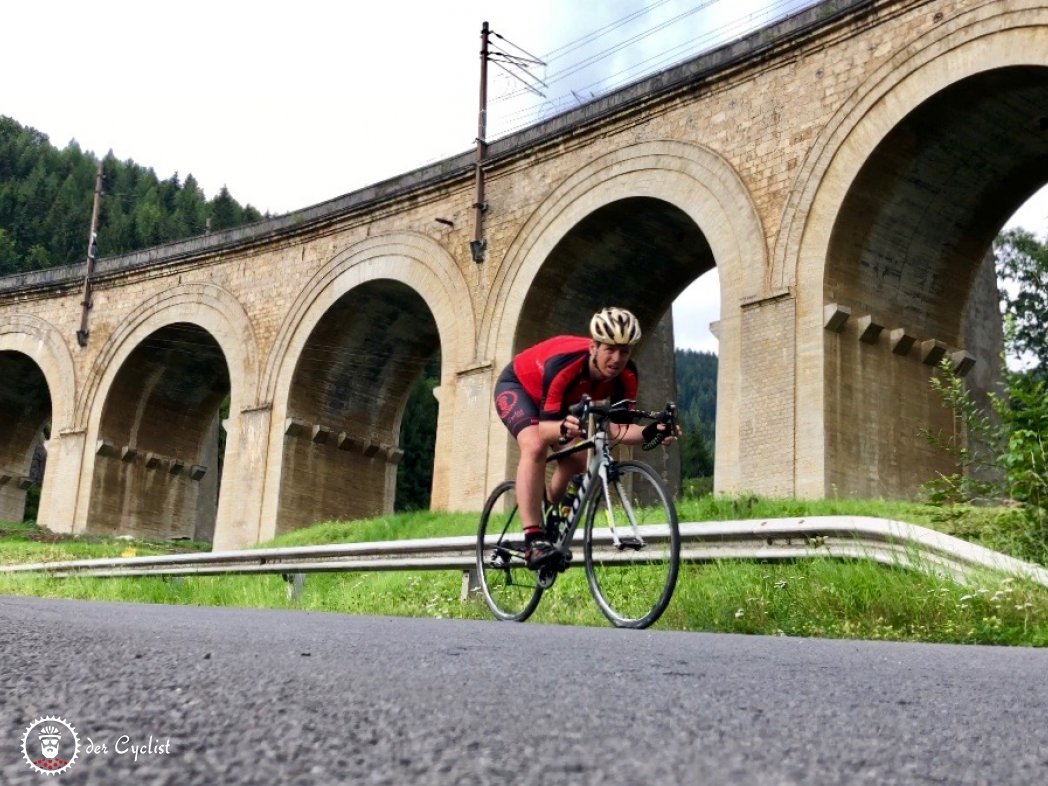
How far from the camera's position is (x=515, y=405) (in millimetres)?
5625

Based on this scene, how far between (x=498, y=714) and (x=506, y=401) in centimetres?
402

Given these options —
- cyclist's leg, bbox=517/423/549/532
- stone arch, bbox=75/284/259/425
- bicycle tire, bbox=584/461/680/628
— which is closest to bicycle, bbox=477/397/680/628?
bicycle tire, bbox=584/461/680/628

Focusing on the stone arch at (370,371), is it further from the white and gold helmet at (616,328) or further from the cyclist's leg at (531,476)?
the white and gold helmet at (616,328)

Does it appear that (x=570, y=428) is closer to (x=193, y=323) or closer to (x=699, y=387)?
(x=193, y=323)

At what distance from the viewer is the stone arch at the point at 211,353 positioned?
77.2ft

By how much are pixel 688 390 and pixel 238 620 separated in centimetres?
14365

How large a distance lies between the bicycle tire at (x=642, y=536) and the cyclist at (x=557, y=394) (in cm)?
21

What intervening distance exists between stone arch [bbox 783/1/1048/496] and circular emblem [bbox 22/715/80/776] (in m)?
13.3

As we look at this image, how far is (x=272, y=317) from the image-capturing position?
23.5m

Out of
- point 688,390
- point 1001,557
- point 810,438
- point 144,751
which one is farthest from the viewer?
point 688,390

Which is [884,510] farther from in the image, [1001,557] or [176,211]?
[176,211]

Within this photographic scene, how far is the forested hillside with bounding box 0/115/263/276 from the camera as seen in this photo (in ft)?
236

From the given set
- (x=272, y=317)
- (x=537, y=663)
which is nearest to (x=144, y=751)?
(x=537, y=663)

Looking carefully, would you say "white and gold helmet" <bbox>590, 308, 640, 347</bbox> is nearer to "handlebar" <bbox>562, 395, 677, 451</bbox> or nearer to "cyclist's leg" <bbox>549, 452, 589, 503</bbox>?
"handlebar" <bbox>562, 395, 677, 451</bbox>
